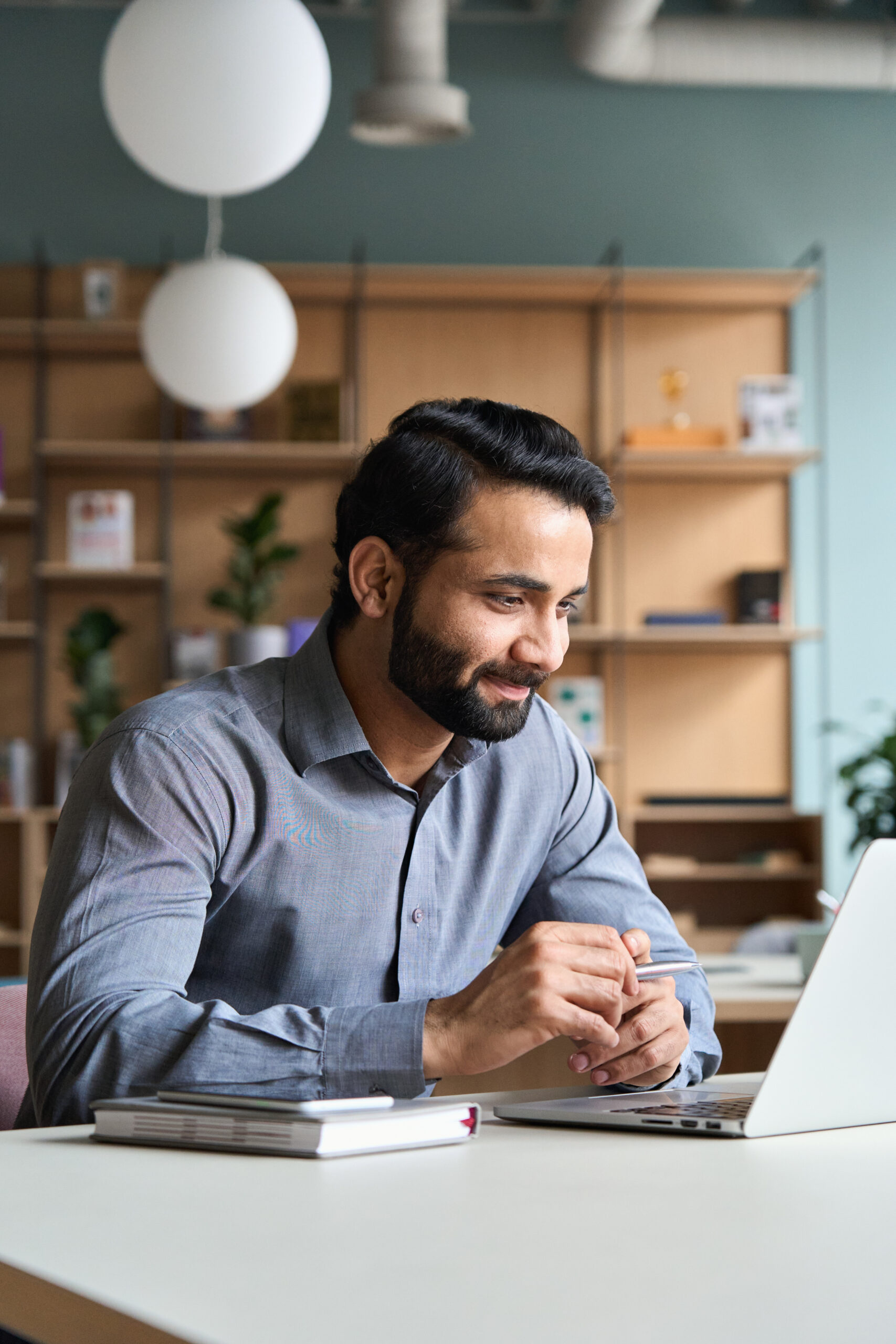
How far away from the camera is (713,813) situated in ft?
15.9

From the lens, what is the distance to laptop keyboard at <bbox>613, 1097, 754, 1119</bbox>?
106cm

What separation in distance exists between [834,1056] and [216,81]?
2010mm

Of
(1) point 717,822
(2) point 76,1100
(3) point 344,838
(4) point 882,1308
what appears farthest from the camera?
(1) point 717,822

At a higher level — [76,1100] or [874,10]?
[874,10]

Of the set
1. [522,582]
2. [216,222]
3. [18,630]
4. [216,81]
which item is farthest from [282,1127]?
[216,222]

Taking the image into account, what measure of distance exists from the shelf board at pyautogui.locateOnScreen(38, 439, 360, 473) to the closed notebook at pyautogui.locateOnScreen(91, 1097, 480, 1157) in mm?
3887

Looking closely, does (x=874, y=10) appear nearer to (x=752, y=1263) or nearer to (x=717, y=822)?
(x=717, y=822)

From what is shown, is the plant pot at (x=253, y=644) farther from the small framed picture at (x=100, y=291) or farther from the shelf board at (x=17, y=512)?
the small framed picture at (x=100, y=291)

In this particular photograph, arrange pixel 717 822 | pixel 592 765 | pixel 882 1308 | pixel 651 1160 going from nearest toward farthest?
1. pixel 882 1308
2. pixel 651 1160
3. pixel 592 765
4. pixel 717 822

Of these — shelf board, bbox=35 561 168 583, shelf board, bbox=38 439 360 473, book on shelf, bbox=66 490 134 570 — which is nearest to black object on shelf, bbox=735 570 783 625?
shelf board, bbox=38 439 360 473

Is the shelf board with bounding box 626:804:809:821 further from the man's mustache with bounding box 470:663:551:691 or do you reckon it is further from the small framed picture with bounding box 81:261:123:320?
the man's mustache with bounding box 470:663:551:691

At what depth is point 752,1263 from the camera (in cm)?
71

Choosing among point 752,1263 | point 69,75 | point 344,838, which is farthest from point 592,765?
point 69,75

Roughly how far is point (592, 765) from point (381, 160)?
4.18 m
